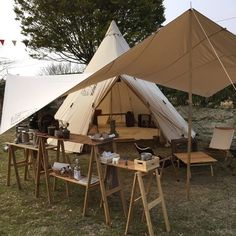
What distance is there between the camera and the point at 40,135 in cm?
390

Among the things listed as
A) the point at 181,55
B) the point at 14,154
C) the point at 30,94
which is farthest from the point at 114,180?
the point at 181,55

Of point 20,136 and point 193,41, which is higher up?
point 193,41

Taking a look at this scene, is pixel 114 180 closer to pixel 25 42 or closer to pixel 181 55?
pixel 181 55

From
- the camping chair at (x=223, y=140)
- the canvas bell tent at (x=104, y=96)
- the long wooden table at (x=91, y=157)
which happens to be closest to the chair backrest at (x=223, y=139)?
the camping chair at (x=223, y=140)

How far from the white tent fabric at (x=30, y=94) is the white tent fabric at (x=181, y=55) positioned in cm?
37

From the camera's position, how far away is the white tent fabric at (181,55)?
3711 millimetres

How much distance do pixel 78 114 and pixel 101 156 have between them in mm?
3536

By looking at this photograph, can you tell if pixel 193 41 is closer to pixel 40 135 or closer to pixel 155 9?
pixel 40 135

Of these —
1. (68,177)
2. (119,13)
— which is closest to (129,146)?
(68,177)

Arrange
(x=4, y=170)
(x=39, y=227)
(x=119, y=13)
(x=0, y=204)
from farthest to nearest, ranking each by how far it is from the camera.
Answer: (x=119, y=13) < (x=4, y=170) < (x=0, y=204) < (x=39, y=227)

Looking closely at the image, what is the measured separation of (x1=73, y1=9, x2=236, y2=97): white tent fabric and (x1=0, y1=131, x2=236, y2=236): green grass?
1.44 m

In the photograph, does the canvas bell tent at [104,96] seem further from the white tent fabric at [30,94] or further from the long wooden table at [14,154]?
the white tent fabric at [30,94]

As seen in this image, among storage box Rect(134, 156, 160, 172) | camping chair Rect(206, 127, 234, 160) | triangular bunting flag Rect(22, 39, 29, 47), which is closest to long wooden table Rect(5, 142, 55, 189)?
storage box Rect(134, 156, 160, 172)

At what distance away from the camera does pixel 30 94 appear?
4.12 m
